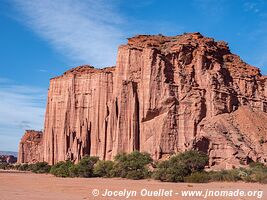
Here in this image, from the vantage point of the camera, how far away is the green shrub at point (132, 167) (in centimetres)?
4116

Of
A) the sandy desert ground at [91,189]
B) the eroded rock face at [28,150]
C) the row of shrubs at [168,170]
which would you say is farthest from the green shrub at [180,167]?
the eroded rock face at [28,150]

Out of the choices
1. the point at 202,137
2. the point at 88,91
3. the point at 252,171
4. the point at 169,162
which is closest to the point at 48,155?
the point at 88,91

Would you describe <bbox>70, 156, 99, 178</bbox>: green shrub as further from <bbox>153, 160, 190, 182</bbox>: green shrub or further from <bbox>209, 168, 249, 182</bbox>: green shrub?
<bbox>209, 168, 249, 182</bbox>: green shrub

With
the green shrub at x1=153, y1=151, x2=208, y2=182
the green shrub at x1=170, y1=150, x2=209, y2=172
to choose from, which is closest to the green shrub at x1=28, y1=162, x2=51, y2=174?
the green shrub at x1=153, y1=151, x2=208, y2=182

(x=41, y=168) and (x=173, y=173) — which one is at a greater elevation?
(x=173, y=173)

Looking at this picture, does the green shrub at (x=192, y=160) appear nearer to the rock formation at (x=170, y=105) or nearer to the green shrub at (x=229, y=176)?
the green shrub at (x=229, y=176)

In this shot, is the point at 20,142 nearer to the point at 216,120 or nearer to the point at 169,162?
the point at 216,120

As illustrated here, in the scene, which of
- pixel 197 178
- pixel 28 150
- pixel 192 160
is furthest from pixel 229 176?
pixel 28 150

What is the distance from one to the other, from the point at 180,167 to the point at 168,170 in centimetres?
134

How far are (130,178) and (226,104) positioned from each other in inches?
960

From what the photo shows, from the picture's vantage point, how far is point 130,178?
41.2 meters

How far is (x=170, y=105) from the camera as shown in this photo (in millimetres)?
57156

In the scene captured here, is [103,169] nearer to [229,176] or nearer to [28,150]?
[229,176]

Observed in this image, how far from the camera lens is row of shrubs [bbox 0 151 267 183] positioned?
36.9 m
